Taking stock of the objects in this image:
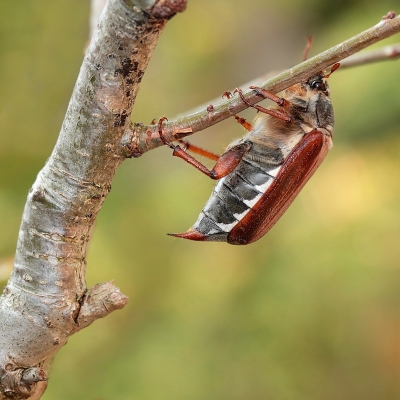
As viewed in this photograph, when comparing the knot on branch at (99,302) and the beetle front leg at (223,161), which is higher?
the beetle front leg at (223,161)

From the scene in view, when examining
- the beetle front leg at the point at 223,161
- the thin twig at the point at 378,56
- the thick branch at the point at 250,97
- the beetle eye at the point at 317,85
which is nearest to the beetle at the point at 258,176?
the beetle front leg at the point at 223,161

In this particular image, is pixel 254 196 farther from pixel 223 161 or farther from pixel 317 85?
pixel 317 85

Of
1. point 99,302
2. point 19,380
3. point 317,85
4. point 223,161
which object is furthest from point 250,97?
point 19,380

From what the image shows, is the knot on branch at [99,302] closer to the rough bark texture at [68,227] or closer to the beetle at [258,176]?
the rough bark texture at [68,227]

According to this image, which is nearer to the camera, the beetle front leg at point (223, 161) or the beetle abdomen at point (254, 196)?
the beetle front leg at point (223, 161)

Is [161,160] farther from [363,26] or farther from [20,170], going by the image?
[363,26]

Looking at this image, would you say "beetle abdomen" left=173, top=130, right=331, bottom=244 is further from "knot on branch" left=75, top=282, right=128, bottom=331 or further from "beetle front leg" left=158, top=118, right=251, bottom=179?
"knot on branch" left=75, top=282, right=128, bottom=331

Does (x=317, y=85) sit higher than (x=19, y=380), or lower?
higher
